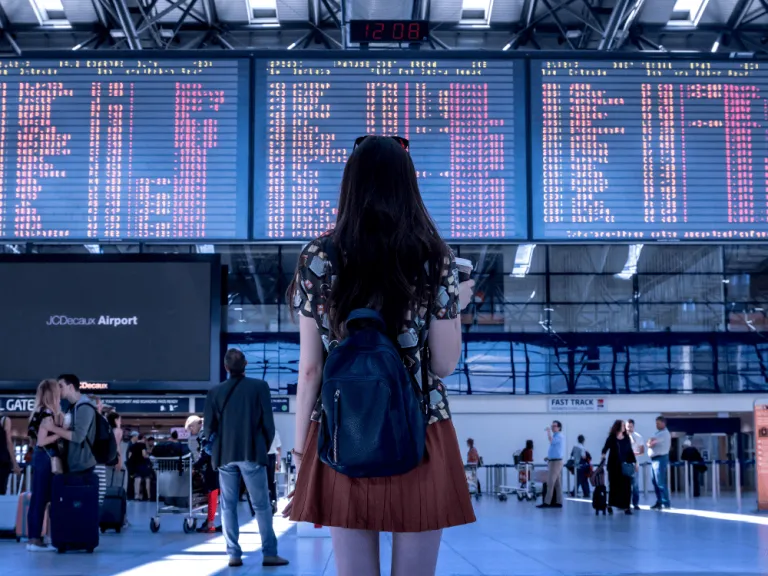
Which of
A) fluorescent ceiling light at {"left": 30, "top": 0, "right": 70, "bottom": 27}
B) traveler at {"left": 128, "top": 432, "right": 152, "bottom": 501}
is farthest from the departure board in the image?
fluorescent ceiling light at {"left": 30, "top": 0, "right": 70, "bottom": 27}

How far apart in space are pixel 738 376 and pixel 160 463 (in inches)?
867

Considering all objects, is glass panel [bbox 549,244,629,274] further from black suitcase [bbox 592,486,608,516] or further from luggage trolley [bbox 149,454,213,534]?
luggage trolley [bbox 149,454,213,534]

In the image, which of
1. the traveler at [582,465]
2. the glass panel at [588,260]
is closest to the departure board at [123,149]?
the traveler at [582,465]

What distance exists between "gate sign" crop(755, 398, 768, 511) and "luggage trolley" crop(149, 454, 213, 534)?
8.31 metres

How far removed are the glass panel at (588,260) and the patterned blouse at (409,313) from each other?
92.2 feet

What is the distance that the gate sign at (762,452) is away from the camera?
47.3 ft

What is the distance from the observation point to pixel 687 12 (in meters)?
22.4

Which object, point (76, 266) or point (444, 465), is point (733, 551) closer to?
point (444, 465)

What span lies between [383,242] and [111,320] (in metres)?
10.3

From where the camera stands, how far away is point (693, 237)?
34.6ft

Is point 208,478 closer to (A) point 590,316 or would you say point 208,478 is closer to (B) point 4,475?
(B) point 4,475

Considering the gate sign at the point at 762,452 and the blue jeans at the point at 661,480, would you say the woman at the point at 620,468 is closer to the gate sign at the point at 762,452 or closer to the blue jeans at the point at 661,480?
the blue jeans at the point at 661,480

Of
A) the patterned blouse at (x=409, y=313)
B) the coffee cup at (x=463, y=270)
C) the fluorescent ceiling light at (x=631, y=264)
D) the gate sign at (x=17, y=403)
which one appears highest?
the fluorescent ceiling light at (x=631, y=264)

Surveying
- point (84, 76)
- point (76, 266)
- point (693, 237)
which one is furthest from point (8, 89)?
point (693, 237)
